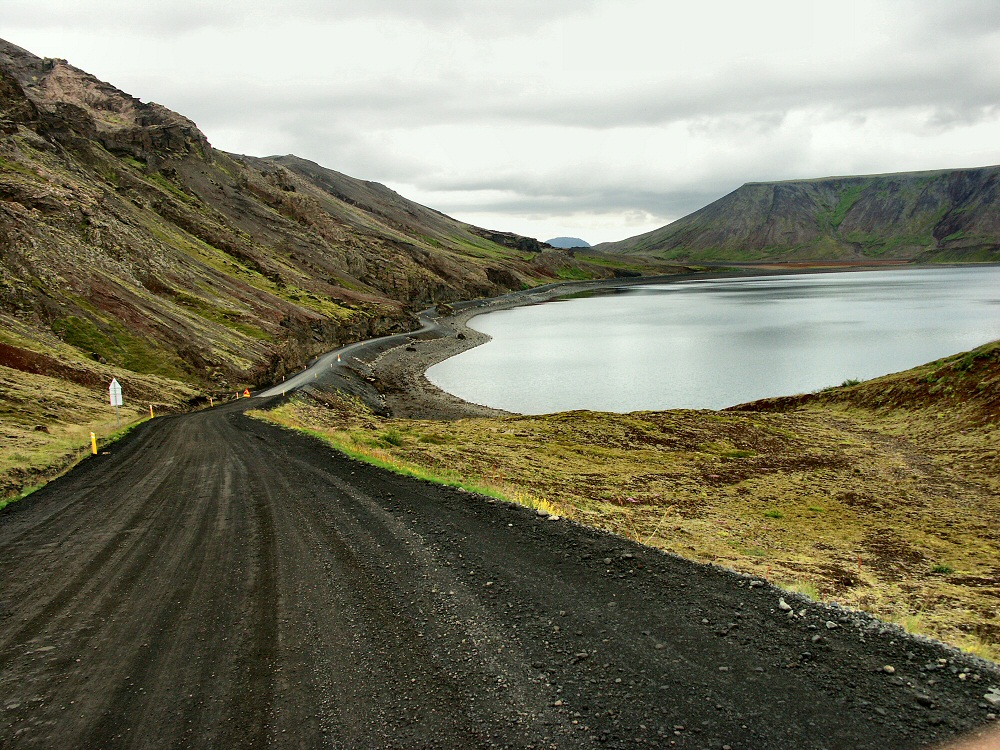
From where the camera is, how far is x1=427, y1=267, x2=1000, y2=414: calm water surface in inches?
2154

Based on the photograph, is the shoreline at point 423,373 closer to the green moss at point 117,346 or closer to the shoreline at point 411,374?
the shoreline at point 411,374

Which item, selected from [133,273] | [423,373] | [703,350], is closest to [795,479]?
[423,373]

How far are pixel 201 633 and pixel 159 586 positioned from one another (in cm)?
213

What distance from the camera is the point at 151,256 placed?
58250 mm

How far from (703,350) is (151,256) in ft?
219

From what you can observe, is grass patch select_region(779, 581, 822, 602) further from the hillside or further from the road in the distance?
the hillside

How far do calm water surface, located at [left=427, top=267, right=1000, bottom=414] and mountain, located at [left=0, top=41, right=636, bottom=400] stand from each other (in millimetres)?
21338

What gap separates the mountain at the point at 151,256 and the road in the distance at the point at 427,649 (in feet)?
102

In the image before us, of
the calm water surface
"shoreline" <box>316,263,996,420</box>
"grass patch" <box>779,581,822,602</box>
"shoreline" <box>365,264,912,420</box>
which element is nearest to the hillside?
"shoreline" <box>316,263,996,420</box>

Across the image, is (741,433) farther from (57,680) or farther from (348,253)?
(348,253)

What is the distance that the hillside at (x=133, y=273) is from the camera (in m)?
33.8

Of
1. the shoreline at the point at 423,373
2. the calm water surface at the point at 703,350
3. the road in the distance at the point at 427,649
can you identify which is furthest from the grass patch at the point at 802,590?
the calm water surface at the point at 703,350

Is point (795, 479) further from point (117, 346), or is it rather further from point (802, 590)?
point (117, 346)

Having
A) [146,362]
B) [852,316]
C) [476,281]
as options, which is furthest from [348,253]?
[852,316]
